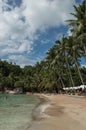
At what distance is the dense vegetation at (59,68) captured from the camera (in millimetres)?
35381

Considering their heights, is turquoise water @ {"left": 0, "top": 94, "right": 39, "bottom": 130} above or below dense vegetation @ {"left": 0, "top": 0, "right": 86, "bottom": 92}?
below

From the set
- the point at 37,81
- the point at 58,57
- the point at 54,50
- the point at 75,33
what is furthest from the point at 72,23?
the point at 37,81

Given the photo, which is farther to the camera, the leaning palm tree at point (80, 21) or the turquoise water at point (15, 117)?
the leaning palm tree at point (80, 21)

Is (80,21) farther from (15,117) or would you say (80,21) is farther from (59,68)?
(59,68)

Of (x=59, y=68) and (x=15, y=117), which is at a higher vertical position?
(x=59, y=68)

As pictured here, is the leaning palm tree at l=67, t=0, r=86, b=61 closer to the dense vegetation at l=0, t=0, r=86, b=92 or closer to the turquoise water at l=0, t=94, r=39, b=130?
the dense vegetation at l=0, t=0, r=86, b=92

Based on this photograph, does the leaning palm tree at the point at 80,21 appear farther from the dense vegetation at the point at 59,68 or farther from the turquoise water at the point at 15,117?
the turquoise water at the point at 15,117

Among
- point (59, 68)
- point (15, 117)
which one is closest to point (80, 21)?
point (15, 117)

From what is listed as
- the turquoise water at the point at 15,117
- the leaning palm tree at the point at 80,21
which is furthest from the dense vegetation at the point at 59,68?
the turquoise water at the point at 15,117

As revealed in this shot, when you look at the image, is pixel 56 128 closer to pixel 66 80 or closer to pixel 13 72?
pixel 66 80

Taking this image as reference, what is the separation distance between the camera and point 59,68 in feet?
248

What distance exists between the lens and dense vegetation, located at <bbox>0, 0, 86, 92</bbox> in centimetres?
3538

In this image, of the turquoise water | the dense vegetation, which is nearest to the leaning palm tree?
the dense vegetation

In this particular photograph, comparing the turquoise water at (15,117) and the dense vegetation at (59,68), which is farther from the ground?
the dense vegetation at (59,68)
